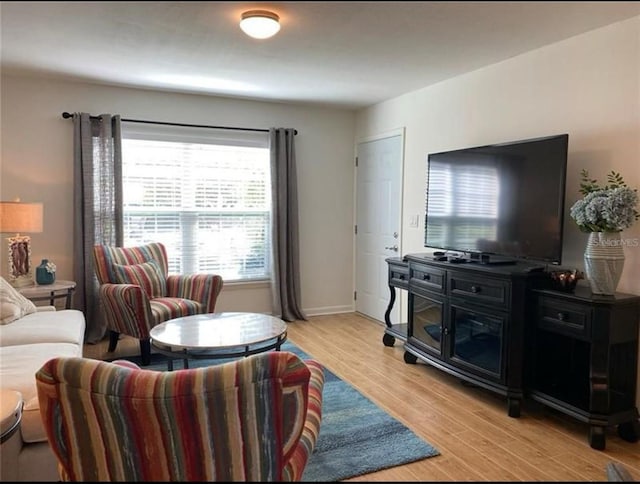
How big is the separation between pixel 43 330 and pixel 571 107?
11.6 feet

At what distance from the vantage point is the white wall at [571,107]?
2703 millimetres

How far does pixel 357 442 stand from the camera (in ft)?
8.25

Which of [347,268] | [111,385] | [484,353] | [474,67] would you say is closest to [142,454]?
[111,385]

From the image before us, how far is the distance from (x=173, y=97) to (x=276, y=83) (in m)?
1.15

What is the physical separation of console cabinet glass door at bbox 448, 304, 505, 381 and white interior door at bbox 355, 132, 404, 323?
1551mm

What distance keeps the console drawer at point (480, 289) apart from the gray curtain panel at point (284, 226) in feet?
7.43

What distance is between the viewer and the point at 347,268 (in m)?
5.66

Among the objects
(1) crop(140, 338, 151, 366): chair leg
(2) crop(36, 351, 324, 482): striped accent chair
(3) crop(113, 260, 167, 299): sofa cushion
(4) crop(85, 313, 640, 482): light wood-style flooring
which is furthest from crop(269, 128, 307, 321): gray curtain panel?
(2) crop(36, 351, 324, 482): striped accent chair

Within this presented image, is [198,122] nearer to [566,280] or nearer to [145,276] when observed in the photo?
[145,276]

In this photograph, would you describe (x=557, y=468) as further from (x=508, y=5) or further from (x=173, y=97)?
(x=173, y=97)

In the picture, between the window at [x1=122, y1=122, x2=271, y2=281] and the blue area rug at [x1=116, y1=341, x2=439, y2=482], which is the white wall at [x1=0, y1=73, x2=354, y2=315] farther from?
the blue area rug at [x1=116, y1=341, x2=439, y2=482]

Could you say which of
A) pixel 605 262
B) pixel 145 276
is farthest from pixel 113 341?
pixel 605 262

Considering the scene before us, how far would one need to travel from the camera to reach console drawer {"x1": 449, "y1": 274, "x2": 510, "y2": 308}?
289 centimetres

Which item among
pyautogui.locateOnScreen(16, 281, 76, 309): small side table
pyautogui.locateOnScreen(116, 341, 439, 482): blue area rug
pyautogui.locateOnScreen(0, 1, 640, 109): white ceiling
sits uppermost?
pyautogui.locateOnScreen(0, 1, 640, 109): white ceiling
